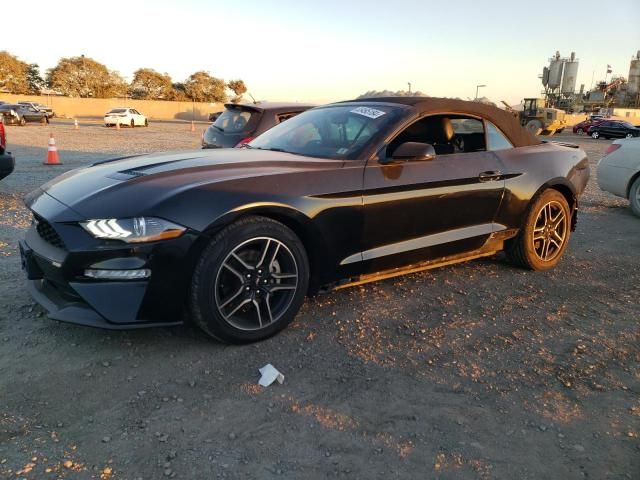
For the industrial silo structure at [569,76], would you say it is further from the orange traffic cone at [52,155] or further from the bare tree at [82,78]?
the orange traffic cone at [52,155]

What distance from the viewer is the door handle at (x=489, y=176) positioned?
13.2 ft

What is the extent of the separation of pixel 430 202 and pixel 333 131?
37.3 inches

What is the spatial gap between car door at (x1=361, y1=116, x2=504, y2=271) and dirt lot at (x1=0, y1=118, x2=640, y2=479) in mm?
446

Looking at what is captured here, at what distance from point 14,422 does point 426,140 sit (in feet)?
11.1

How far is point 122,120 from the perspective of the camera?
33250mm

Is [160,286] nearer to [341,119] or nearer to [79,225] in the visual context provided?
[79,225]

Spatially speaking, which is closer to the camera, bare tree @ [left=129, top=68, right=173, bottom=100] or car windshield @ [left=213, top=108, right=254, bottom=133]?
car windshield @ [left=213, top=108, right=254, bottom=133]

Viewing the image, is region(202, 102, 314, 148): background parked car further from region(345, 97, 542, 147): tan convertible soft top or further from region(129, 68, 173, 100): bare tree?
region(129, 68, 173, 100): bare tree

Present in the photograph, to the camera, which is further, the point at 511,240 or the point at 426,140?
the point at 511,240

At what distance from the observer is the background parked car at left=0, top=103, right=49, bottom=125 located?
94.9 feet

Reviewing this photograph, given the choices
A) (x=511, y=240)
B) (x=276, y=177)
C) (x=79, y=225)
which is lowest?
(x=511, y=240)

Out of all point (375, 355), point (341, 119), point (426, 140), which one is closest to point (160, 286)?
point (375, 355)

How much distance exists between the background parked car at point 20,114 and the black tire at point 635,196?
31.2 meters

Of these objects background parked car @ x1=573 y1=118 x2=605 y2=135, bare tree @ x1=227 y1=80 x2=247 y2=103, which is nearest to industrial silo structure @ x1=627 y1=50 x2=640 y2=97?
background parked car @ x1=573 y1=118 x2=605 y2=135
